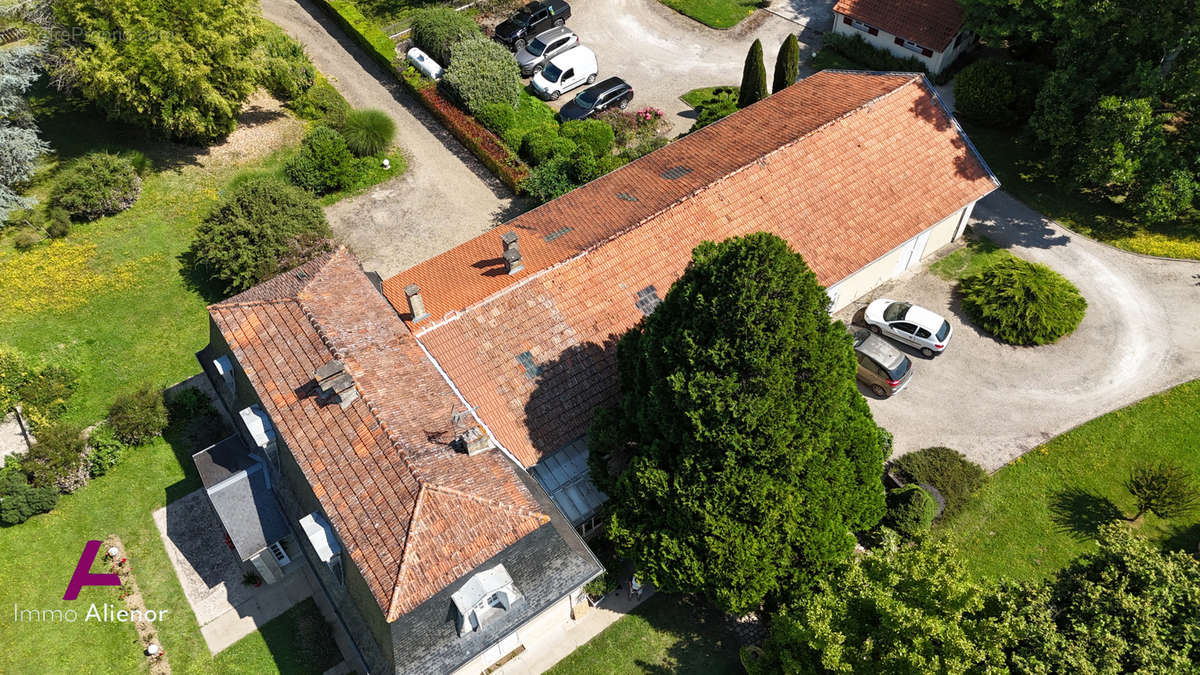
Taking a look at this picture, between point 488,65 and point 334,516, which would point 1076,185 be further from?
point 334,516

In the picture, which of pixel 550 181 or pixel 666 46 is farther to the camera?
pixel 666 46

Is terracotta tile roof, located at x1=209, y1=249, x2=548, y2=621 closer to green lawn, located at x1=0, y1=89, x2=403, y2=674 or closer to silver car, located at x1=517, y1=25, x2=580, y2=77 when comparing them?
green lawn, located at x1=0, y1=89, x2=403, y2=674

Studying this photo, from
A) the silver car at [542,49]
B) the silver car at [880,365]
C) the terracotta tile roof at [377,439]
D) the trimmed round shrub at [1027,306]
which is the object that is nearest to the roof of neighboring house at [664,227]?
the terracotta tile roof at [377,439]

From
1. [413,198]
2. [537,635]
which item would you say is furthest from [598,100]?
[537,635]

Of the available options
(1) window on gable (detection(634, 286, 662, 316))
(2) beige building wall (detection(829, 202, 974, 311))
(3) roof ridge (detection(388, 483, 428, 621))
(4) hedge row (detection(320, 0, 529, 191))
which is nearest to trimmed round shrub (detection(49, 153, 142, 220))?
(4) hedge row (detection(320, 0, 529, 191))

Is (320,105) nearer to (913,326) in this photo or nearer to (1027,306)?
(913,326)

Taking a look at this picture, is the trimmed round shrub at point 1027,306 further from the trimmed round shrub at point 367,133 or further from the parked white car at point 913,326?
the trimmed round shrub at point 367,133
